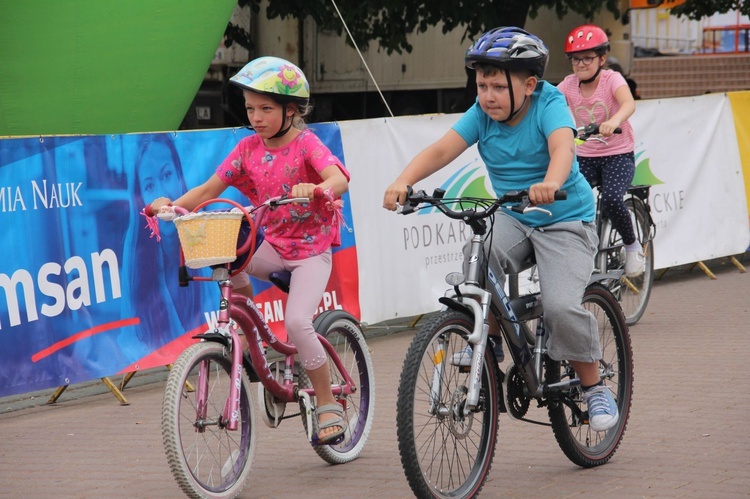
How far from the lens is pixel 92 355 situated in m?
7.55

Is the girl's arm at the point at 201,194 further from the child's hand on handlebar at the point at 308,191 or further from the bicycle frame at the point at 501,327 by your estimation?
the bicycle frame at the point at 501,327

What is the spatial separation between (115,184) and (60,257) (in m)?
0.63

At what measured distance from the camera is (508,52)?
499cm

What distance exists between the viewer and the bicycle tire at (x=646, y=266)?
924 centimetres

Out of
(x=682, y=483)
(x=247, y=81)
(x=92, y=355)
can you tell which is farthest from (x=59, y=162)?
(x=682, y=483)

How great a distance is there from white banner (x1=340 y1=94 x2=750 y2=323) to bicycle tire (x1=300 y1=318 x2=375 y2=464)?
327cm

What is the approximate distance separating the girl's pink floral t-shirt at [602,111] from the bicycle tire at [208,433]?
14.5 ft

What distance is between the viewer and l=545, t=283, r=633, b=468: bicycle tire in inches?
215

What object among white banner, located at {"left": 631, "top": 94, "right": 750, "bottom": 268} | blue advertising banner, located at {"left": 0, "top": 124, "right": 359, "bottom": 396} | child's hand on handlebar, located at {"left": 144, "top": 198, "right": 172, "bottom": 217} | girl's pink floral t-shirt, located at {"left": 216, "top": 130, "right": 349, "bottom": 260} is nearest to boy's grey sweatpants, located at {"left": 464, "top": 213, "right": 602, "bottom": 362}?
girl's pink floral t-shirt, located at {"left": 216, "top": 130, "right": 349, "bottom": 260}

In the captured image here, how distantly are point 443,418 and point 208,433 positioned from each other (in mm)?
974

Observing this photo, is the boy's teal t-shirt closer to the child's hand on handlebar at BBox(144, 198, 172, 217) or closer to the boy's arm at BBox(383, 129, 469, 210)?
the boy's arm at BBox(383, 129, 469, 210)

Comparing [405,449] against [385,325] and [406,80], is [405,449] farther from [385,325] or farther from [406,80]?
[406,80]

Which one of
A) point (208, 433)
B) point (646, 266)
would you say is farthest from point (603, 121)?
point (208, 433)

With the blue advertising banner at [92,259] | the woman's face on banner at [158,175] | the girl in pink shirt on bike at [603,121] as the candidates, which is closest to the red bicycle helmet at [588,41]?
the girl in pink shirt on bike at [603,121]
